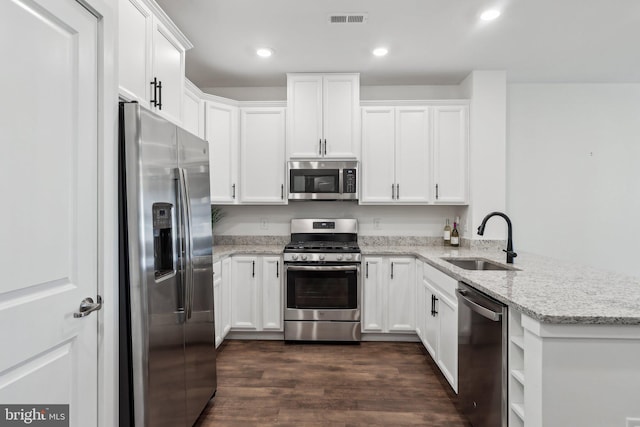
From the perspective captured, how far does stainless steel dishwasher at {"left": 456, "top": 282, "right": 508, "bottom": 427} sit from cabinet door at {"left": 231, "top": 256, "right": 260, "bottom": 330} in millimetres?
2005

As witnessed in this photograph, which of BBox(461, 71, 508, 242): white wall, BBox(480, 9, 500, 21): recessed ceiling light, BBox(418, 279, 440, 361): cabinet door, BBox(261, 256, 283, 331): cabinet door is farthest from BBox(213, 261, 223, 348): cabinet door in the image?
BBox(480, 9, 500, 21): recessed ceiling light

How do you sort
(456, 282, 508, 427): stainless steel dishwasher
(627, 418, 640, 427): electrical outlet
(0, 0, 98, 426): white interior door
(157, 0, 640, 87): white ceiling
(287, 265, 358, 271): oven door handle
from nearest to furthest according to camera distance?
(0, 0, 98, 426): white interior door < (627, 418, 640, 427): electrical outlet < (456, 282, 508, 427): stainless steel dishwasher < (157, 0, 640, 87): white ceiling < (287, 265, 358, 271): oven door handle

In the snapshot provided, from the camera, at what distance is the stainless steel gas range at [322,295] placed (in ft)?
10.9

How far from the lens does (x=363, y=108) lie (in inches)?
141

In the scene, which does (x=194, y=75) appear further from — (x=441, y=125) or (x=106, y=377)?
(x=106, y=377)

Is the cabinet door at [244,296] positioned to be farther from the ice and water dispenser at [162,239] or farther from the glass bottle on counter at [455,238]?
the glass bottle on counter at [455,238]

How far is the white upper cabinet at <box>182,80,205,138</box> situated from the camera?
307 cm

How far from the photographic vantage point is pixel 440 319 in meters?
2.60

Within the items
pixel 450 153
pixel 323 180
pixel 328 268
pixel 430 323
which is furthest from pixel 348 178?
pixel 430 323

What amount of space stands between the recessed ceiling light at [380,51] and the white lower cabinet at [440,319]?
1970 millimetres

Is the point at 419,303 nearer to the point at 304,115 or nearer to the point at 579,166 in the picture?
the point at 304,115

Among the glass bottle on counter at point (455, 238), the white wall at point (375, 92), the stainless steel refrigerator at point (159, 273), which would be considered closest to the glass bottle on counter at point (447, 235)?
the glass bottle on counter at point (455, 238)

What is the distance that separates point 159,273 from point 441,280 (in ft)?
6.49

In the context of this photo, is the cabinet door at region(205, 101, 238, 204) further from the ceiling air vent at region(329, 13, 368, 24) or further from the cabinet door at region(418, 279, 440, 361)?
the cabinet door at region(418, 279, 440, 361)
